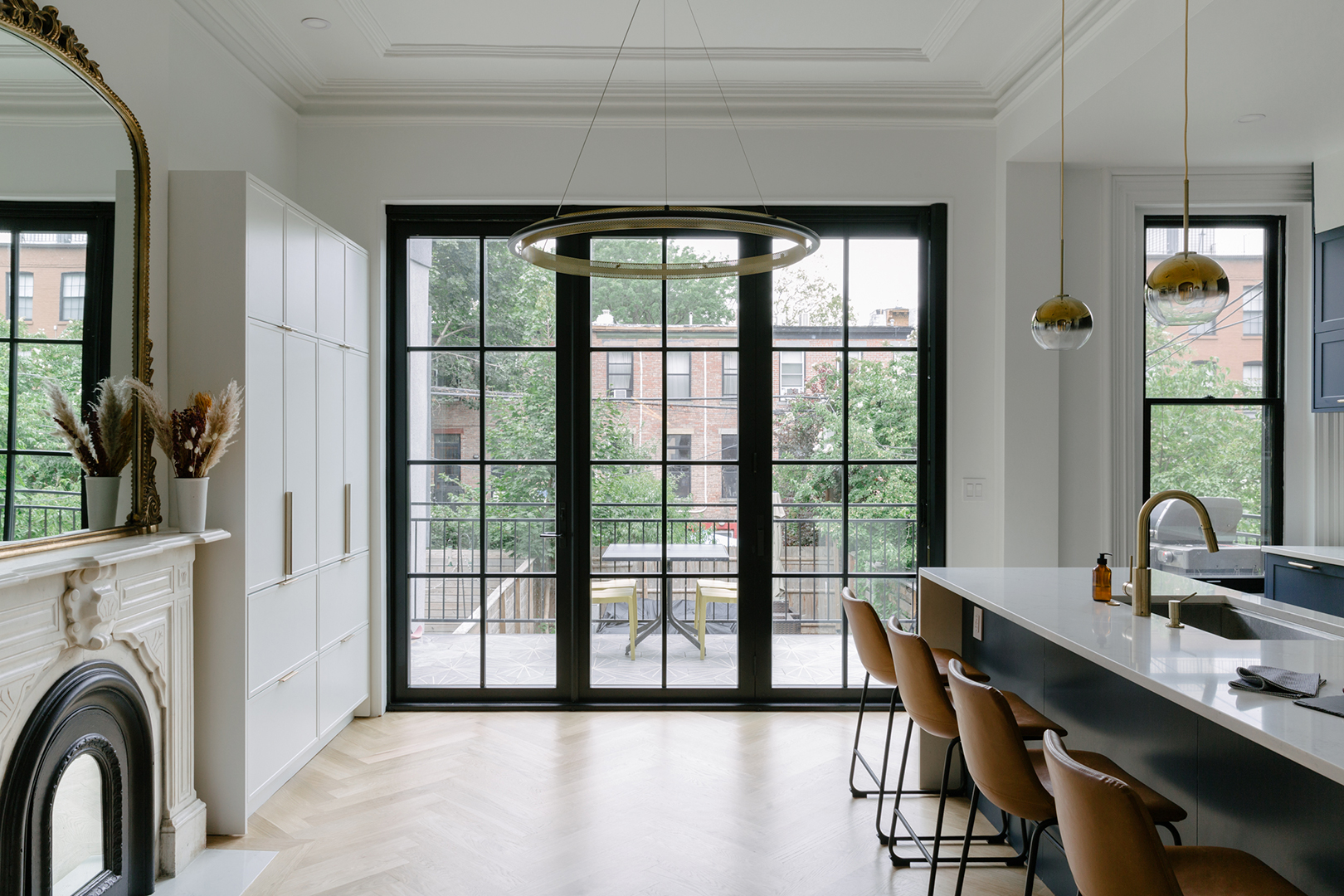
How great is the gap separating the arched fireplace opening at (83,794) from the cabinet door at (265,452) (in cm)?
58

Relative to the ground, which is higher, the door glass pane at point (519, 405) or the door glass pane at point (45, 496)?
the door glass pane at point (519, 405)

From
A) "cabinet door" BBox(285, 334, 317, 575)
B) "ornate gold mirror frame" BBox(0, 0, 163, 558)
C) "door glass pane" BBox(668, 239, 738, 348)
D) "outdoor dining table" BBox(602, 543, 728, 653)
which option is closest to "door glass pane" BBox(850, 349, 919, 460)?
"door glass pane" BBox(668, 239, 738, 348)

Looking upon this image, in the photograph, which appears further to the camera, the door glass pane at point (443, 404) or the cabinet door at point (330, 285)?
the door glass pane at point (443, 404)

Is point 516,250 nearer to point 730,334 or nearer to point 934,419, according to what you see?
point 730,334

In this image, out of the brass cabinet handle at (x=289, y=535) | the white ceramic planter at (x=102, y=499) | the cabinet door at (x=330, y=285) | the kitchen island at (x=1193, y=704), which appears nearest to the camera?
the kitchen island at (x=1193, y=704)

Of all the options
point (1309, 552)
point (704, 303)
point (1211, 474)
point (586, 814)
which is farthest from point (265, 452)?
point (1309, 552)

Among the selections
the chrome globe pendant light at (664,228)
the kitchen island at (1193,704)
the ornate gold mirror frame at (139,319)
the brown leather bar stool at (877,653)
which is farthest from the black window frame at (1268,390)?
the ornate gold mirror frame at (139,319)

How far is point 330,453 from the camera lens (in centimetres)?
345

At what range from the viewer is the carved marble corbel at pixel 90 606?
2.10 metres

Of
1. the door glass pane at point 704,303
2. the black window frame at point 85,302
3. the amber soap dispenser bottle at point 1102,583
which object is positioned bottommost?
the amber soap dispenser bottle at point 1102,583

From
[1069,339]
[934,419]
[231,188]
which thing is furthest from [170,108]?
[934,419]

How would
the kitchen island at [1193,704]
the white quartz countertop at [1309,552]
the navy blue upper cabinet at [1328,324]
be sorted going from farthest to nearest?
the navy blue upper cabinet at [1328,324]
the white quartz countertop at [1309,552]
the kitchen island at [1193,704]

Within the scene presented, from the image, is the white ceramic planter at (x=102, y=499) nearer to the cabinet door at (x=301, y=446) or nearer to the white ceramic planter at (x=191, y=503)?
the white ceramic planter at (x=191, y=503)

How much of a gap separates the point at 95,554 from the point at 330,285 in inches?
64.3
